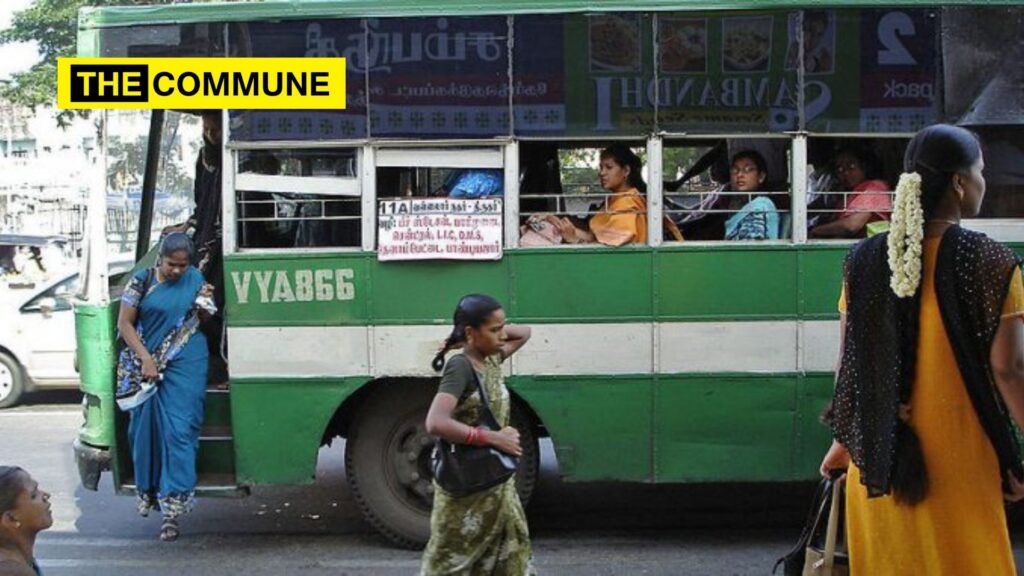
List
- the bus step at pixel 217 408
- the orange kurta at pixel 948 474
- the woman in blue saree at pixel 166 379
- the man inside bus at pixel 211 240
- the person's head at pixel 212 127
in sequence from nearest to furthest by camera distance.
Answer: the orange kurta at pixel 948 474 → the woman in blue saree at pixel 166 379 → the person's head at pixel 212 127 → the bus step at pixel 217 408 → the man inside bus at pixel 211 240

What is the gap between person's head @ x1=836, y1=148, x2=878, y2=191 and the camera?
20.0 ft

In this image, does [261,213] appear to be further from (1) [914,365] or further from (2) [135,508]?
(1) [914,365]

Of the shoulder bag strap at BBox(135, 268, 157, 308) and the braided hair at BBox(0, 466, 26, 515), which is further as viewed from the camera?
the shoulder bag strap at BBox(135, 268, 157, 308)

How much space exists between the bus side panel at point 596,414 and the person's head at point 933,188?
3036 mm

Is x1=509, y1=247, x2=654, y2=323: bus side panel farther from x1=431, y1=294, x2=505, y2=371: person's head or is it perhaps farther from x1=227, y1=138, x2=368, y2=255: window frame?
x1=431, y1=294, x2=505, y2=371: person's head

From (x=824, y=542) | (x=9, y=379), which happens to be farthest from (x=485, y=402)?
(x=9, y=379)

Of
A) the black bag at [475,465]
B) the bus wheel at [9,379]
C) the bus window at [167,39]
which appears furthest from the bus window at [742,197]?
the bus wheel at [9,379]

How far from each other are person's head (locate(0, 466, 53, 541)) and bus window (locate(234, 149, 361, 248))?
306 cm

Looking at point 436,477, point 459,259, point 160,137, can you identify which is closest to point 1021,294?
point 436,477

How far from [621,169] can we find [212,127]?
7.26 ft

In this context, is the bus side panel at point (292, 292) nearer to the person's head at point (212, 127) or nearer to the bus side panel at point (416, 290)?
the bus side panel at point (416, 290)

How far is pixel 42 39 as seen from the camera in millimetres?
22906

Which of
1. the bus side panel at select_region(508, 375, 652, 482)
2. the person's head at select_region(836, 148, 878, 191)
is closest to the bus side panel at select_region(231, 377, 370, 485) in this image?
the bus side panel at select_region(508, 375, 652, 482)

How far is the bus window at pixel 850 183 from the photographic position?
6035 millimetres
